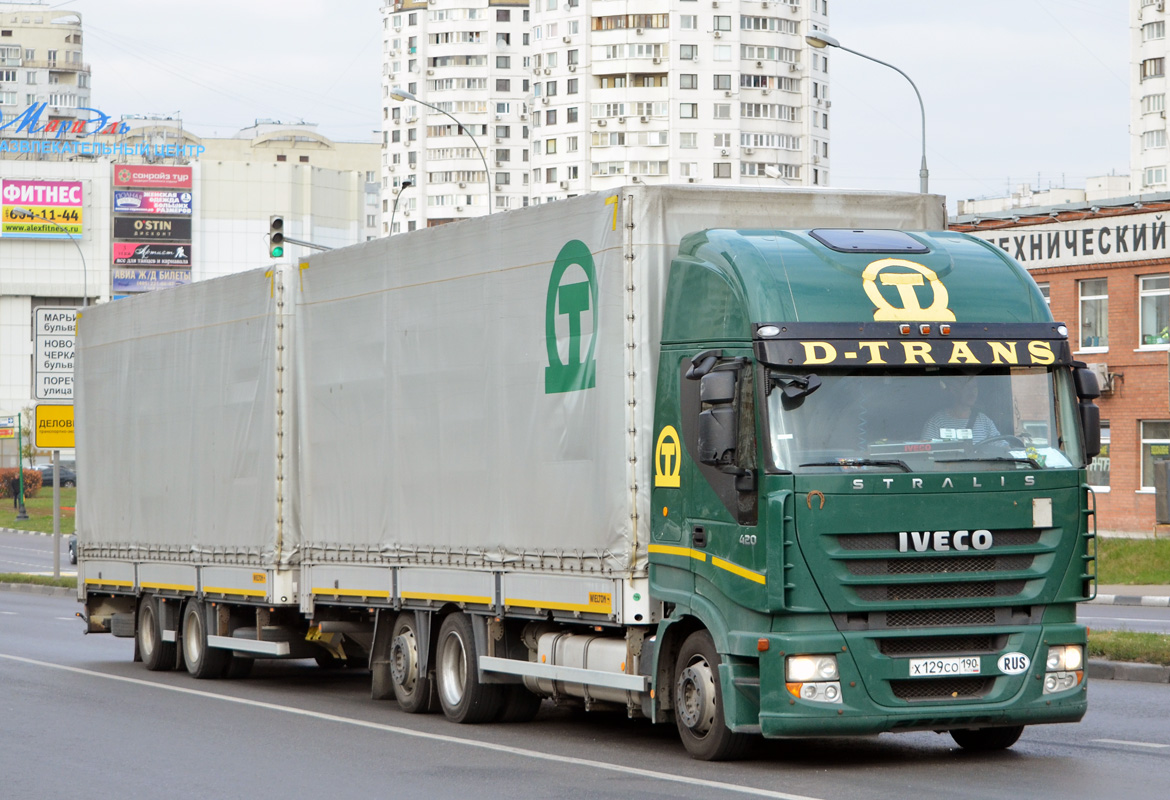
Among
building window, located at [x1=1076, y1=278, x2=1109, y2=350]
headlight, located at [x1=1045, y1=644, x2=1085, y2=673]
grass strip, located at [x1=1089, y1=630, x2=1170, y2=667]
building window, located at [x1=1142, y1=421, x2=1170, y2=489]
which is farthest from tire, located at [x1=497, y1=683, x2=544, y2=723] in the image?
building window, located at [x1=1076, y1=278, x2=1109, y2=350]

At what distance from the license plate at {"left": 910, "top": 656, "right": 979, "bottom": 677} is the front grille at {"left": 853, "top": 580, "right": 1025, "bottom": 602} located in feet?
1.18

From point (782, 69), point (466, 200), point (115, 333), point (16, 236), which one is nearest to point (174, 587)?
point (115, 333)

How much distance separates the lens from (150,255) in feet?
458

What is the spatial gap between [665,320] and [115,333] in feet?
35.1

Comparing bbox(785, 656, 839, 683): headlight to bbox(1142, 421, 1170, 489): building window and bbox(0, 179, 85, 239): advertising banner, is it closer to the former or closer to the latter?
bbox(1142, 421, 1170, 489): building window

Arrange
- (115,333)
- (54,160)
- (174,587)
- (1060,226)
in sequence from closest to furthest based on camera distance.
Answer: (174,587) → (115,333) → (1060,226) → (54,160)

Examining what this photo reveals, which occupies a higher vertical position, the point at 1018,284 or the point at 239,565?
the point at 1018,284

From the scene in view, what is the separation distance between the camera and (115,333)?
20344 millimetres

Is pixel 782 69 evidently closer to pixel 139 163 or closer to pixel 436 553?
pixel 139 163

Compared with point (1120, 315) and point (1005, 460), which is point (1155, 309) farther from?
point (1005, 460)

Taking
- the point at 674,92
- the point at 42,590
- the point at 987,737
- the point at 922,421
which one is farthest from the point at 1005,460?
the point at 674,92

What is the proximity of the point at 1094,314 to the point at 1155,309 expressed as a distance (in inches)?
69.4

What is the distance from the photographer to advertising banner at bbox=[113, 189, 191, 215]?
137 meters

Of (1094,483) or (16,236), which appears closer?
(1094,483)
